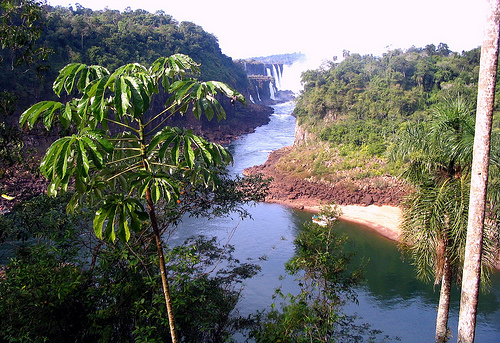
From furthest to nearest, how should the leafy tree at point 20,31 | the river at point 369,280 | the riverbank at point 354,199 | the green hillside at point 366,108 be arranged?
the green hillside at point 366,108 < the riverbank at point 354,199 < the river at point 369,280 < the leafy tree at point 20,31

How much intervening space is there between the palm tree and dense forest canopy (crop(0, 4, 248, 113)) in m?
18.9

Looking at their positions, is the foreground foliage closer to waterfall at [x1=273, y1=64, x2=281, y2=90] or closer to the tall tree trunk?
the tall tree trunk

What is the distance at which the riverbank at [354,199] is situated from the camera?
2103 centimetres

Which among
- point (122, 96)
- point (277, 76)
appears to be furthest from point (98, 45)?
point (277, 76)

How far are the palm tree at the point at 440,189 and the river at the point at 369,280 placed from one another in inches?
53.3

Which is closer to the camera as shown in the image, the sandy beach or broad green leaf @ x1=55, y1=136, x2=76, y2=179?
broad green leaf @ x1=55, y1=136, x2=76, y2=179

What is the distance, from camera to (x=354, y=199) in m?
24.1

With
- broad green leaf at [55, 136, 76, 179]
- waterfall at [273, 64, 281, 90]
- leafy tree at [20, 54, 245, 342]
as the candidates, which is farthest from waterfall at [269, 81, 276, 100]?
broad green leaf at [55, 136, 76, 179]

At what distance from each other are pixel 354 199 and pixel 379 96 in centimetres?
1292

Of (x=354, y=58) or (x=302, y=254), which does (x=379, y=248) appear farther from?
(x=354, y=58)

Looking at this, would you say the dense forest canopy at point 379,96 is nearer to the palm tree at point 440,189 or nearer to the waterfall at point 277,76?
the palm tree at point 440,189

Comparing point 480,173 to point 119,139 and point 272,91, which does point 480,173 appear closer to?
point 119,139

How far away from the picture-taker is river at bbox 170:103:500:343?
1138cm

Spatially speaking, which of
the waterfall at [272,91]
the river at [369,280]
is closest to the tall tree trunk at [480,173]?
the river at [369,280]
